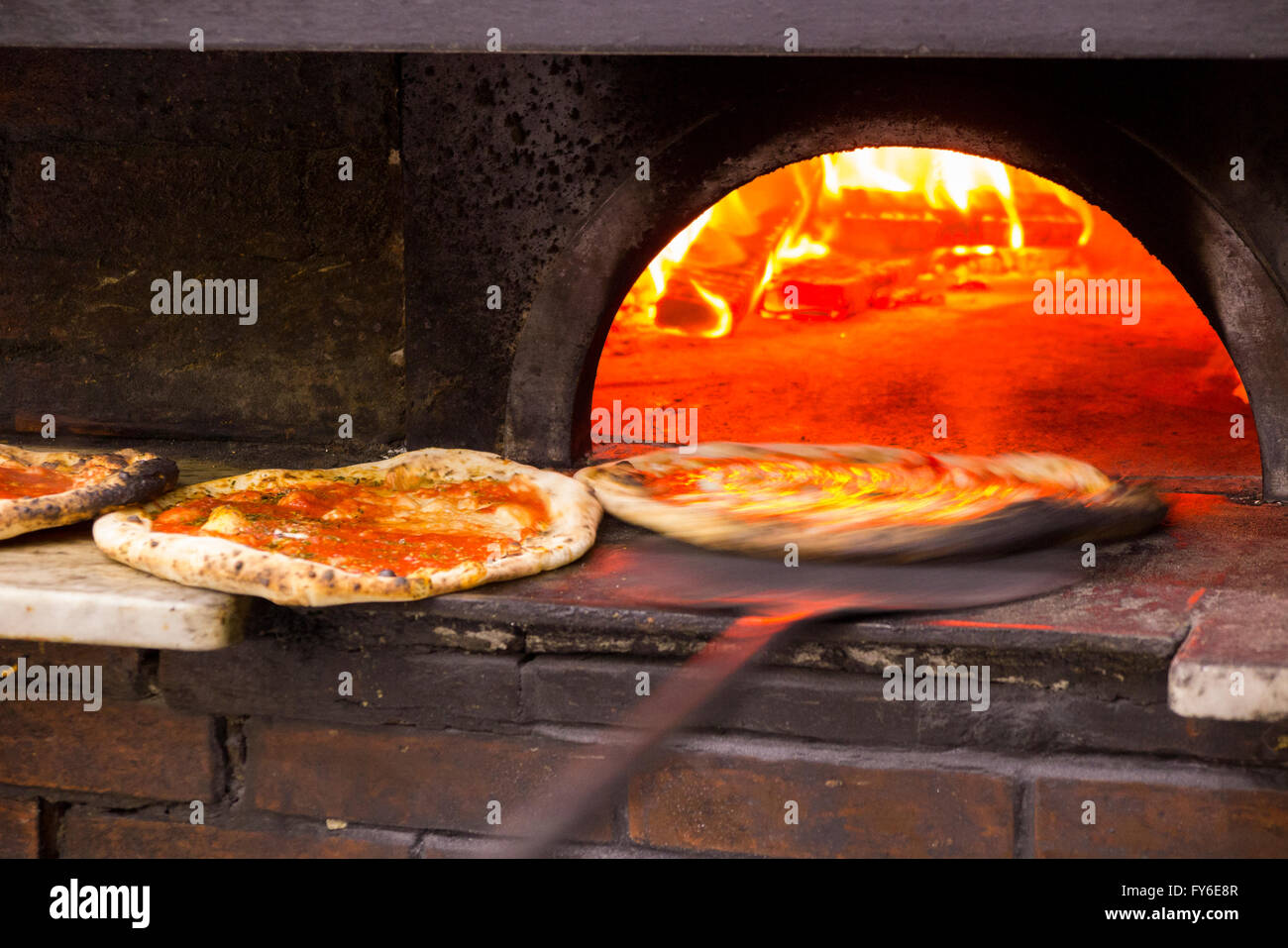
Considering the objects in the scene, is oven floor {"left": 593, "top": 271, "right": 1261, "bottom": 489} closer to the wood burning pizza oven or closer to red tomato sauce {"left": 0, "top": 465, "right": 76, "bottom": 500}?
the wood burning pizza oven

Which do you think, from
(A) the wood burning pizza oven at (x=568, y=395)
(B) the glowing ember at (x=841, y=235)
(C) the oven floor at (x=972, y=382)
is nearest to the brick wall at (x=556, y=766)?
(A) the wood burning pizza oven at (x=568, y=395)

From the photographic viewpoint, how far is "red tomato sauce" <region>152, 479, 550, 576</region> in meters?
1.93

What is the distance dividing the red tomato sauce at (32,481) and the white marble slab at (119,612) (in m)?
→ 0.34

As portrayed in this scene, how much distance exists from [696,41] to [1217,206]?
1.14 meters

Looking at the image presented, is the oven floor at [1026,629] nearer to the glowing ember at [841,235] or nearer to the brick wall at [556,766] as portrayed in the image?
the brick wall at [556,766]

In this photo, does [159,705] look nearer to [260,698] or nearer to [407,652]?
[260,698]

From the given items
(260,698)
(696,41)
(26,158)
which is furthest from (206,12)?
(26,158)

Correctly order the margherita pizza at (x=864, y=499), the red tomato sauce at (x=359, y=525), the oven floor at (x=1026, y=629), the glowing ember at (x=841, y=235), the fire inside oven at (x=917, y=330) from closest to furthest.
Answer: the oven floor at (x=1026, y=629) < the red tomato sauce at (x=359, y=525) < the margherita pizza at (x=864, y=499) < the fire inside oven at (x=917, y=330) < the glowing ember at (x=841, y=235)

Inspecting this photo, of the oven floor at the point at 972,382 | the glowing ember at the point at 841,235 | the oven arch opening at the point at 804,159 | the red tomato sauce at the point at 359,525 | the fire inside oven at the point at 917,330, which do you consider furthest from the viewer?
the glowing ember at the point at 841,235

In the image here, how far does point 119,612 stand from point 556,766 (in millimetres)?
675

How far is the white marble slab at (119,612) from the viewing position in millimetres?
1790

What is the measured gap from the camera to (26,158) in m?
2.78

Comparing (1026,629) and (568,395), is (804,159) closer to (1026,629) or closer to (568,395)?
(568,395)

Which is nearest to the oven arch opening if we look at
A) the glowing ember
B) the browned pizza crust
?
the browned pizza crust
